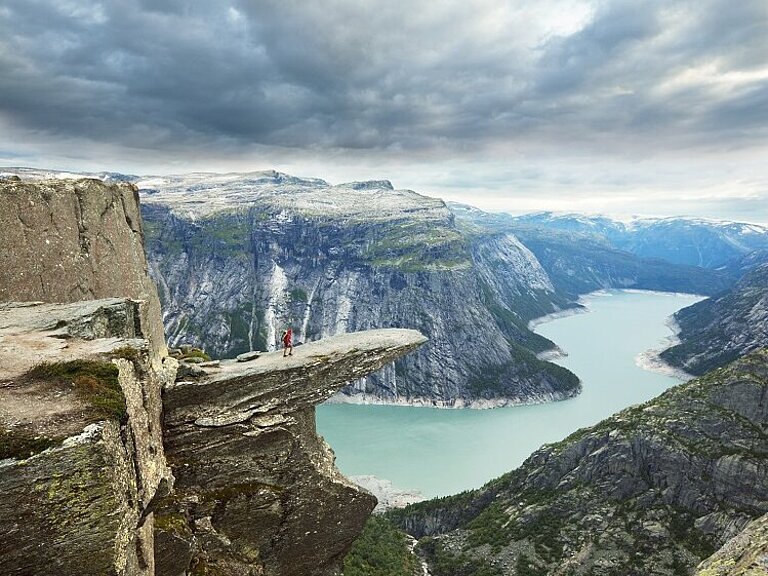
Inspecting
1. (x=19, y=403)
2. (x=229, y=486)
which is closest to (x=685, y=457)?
(x=229, y=486)

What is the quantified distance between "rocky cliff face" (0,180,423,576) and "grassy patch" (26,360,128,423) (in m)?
0.04

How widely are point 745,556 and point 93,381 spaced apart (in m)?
28.8

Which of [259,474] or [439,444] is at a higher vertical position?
[259,474]

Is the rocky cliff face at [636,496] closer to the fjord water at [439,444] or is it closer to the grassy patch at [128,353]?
the fjord water at [439,444]

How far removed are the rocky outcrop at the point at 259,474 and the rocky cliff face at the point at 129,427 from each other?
0.06m

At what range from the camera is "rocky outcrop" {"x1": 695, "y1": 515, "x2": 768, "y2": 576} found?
20.0m

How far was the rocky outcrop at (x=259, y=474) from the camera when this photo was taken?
20266 mm

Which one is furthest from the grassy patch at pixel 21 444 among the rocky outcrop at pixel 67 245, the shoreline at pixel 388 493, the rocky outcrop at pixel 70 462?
the shoreline at pixel 388 493

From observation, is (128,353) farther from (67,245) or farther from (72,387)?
(67,245)

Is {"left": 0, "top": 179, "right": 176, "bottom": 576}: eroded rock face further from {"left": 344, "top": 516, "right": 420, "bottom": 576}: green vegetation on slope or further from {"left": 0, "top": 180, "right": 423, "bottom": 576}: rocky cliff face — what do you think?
{"left": 344, "top": 516, "right": 420, "bottom": 576}: green vegetation on slope

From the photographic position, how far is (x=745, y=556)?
2280 cm

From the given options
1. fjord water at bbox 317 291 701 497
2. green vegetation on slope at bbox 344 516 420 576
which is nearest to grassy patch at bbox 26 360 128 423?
green vegetation on slope at bbox 344 516 420 576

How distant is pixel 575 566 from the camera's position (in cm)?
6462

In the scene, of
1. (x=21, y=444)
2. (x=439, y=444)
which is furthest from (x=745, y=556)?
(x=439, y=444)
